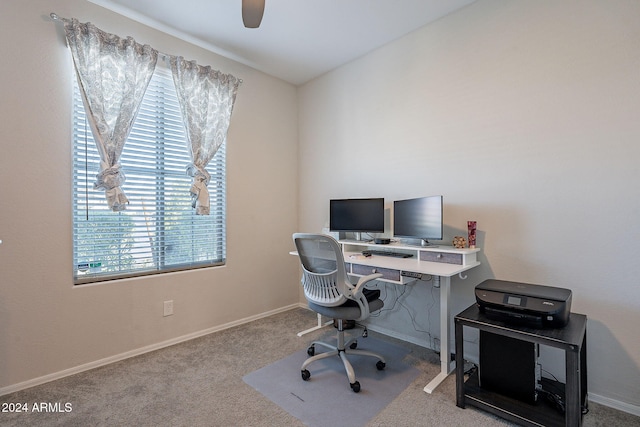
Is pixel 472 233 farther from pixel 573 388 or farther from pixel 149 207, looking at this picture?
pixel 149 207

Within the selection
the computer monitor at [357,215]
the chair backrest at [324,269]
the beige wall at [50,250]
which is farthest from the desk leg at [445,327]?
the beige wall at [50,250]

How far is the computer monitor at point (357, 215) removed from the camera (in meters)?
2.85

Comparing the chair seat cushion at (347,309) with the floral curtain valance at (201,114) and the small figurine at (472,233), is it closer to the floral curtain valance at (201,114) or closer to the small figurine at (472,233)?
the small figurine at (472,233)

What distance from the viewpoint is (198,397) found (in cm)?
195

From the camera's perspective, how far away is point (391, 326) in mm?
2945

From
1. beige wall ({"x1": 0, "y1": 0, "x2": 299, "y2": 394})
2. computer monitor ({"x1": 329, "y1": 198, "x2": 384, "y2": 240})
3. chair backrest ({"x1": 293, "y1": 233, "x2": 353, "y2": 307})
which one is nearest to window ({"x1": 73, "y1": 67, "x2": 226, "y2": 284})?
beige wall ({"x1": 0, "y1": 0, "x2": 299, "y2": 394})

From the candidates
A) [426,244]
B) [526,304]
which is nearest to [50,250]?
[426,244]

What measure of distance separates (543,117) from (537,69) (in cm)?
34

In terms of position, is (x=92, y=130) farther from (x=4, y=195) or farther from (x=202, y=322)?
(x=202, y=322)

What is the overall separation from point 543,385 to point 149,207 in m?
3.19

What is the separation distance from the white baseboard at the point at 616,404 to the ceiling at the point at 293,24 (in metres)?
2.88

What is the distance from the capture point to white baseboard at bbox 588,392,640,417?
177cm

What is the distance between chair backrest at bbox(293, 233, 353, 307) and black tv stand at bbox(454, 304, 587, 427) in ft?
2.48

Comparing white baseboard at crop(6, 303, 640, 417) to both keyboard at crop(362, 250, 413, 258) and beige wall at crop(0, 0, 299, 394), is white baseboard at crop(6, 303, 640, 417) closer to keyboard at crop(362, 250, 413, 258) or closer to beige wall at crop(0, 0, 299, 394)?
beige wall at crop(0, 0, 299, 394)
